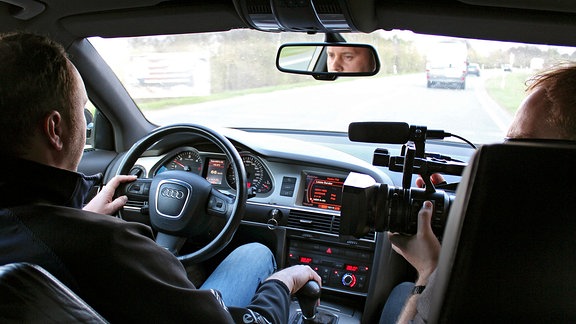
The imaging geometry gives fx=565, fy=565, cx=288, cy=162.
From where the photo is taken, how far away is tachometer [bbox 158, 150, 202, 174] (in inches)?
139

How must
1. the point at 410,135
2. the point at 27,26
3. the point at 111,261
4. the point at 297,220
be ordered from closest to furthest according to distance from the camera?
1. the point at 111,261
2. the point at 410,135
3. the point at 27,26
4. the point at 297,220

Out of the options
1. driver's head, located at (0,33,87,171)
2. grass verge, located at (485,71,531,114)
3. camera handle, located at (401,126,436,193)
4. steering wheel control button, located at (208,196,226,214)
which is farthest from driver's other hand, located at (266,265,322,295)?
grass verge, located at (485,71,531,114)

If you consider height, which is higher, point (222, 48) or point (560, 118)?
point (222, 48)

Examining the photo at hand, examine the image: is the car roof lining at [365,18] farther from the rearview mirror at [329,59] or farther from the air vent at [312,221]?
the air vent at [312,221]

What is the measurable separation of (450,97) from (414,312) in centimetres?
462

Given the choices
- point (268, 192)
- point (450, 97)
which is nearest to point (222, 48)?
point (450, 97)

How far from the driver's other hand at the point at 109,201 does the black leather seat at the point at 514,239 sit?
1960mm

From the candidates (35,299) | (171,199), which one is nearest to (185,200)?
(171,199)

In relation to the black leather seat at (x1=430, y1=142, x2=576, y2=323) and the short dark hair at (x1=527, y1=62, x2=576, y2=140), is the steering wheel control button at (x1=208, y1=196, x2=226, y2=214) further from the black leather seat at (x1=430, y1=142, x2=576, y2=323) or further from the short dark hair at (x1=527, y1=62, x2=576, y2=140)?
the black leather seat at (x1=430, y1=142, x2=576, y2=323)

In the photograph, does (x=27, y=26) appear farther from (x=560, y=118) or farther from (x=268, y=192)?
(x=560, y=118)

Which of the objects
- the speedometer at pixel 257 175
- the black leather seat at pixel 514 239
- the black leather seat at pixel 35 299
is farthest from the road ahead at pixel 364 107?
the black leather seat at pixel 514 239

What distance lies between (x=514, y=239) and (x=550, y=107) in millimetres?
702

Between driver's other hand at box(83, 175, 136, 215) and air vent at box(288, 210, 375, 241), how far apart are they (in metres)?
0.99

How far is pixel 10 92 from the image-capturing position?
1.57 meters
